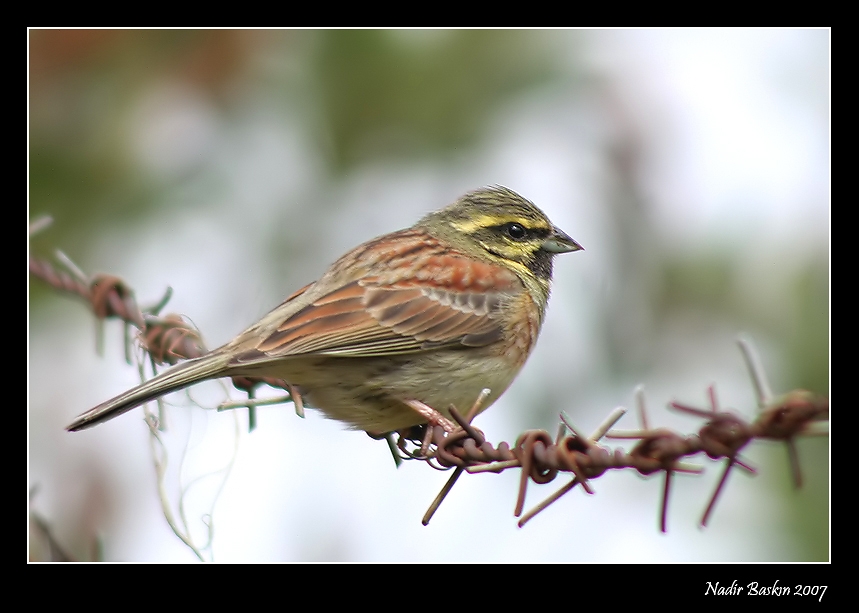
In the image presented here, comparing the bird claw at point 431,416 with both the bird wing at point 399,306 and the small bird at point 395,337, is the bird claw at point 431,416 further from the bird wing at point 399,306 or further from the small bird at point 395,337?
the bird wing at point 399,306

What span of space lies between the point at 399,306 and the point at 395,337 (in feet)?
0.74

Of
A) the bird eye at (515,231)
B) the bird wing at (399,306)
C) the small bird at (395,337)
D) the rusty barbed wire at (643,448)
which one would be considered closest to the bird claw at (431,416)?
the small bird at (395,337)

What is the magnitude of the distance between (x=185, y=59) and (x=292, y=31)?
0.88m

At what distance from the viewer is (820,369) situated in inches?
251

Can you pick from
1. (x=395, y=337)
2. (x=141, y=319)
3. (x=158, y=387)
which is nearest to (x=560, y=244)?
(x=395, y=337)

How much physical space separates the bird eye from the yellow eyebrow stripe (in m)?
0.02

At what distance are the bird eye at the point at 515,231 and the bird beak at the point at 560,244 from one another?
0.13m

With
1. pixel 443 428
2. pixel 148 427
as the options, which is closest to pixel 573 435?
pixel 443 428

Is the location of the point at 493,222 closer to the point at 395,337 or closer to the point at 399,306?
the point at 399,306

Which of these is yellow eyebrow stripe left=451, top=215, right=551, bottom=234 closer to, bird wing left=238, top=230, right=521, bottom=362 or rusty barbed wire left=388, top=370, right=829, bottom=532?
bird wing left=238, top=230, right=521, bottom=362

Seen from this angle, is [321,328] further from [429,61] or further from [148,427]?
[429,61]

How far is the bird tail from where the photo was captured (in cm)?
388

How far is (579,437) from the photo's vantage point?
2887 millimetres

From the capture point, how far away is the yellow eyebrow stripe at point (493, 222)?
5.53m
